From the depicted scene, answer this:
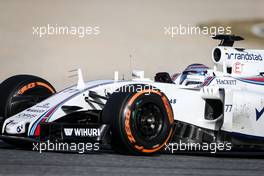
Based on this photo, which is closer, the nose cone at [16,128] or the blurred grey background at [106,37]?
the nose cone at [16,128]

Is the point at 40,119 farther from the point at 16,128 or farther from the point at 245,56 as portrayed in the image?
the point at 245,56

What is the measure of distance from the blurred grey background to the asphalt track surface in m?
3.01

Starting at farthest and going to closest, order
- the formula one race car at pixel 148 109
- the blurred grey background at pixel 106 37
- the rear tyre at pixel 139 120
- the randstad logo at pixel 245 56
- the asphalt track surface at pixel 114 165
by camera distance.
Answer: the blurred grey background at pixel 106 37, the randstad logo at pixel 245 56, the formula one race car at pixel 148 109, the rear tyre at pixel 139 120, the asphalt track surface at pixel 114 165

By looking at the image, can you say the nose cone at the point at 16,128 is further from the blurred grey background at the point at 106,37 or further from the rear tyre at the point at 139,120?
the blurred grey background at the point at 106,37

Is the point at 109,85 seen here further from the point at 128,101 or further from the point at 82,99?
the point at 128,101

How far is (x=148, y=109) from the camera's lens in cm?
760

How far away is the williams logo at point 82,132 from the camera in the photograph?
24.0 ft

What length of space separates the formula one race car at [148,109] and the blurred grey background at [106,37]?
112cm

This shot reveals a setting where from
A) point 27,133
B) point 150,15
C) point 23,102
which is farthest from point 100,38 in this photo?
point 27,133

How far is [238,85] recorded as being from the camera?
878 cm

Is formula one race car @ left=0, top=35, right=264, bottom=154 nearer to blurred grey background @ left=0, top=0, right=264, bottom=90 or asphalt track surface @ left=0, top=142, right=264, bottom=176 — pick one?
asphalt track surface @ left=0, top=142, right=264, bottom=176

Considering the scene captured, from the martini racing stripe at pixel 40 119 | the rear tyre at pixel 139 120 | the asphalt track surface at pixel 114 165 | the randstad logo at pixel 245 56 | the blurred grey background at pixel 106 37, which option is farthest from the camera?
the blurred grey background at pixel 106 37

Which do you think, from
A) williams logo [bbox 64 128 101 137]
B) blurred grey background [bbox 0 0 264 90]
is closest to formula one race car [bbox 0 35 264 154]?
williams logo [bbox 64 128 101 137]

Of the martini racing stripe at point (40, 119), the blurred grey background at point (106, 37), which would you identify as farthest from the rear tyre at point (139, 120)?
the blurred grey background at point (106, 37)
